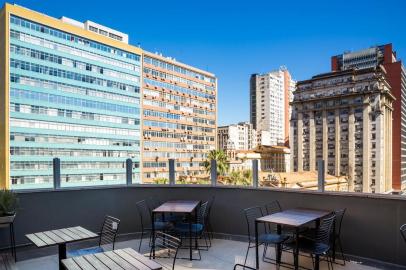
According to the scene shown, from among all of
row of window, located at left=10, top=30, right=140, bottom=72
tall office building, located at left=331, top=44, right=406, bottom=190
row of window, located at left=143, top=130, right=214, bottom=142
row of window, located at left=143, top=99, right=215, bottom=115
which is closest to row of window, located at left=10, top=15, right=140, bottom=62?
row of window, located at left=10, top=30, right=140, bottom=72

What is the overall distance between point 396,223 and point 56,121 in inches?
2118

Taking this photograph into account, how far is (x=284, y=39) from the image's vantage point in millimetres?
25125

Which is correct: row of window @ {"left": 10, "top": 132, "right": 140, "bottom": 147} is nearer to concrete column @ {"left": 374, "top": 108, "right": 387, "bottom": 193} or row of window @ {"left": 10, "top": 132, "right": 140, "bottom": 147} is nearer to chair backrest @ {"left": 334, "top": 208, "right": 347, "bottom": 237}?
concrete column @ {"left": 374, "top": 108, "right": 387, "bottom": 193}

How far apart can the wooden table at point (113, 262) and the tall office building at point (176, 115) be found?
55114mm

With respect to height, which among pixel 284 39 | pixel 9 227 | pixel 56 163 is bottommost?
pixel 9 227

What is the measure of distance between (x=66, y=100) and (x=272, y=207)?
173 ft

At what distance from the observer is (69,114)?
51938mm

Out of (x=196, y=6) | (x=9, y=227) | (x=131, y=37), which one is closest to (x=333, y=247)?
(x=9, y=227)

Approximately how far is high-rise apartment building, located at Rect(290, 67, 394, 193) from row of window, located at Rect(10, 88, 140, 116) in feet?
117

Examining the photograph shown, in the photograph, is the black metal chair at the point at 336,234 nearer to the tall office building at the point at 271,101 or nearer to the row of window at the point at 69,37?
the row of window at the point at 69,37

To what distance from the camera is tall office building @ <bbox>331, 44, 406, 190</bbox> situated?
220 ft

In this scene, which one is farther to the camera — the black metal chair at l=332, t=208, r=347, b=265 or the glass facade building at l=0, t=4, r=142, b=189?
the glass facade building at l=0, t=4, r=142, b=189

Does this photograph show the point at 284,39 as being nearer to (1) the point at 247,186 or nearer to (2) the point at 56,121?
(1) the point at 247,186

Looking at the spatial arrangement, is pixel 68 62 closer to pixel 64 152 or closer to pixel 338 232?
pixel 64 152
